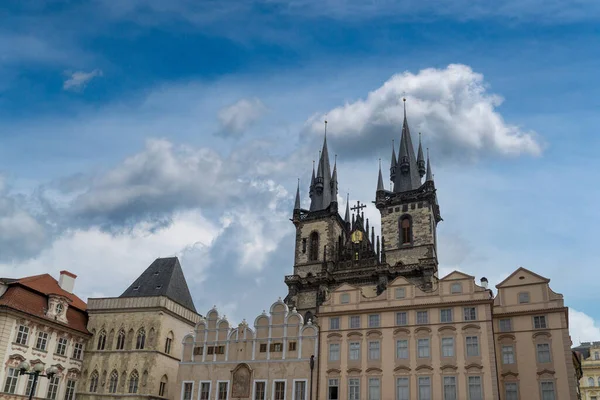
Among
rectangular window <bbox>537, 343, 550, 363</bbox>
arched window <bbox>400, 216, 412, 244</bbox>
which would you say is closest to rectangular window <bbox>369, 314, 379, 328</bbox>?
rectangular window <bbox>537, 343, 550, 363</bbox>

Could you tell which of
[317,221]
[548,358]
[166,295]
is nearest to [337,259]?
[317,221]

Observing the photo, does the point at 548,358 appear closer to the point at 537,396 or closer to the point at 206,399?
the point at 537,396

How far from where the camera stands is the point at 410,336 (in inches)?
1553

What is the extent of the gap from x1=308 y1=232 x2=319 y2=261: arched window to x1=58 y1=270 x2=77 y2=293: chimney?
93.3 ft

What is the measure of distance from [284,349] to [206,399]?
23.5ft

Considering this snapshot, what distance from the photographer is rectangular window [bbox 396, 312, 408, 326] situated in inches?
1579

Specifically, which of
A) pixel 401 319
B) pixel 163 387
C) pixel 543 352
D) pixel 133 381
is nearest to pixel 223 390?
pixel 163 387

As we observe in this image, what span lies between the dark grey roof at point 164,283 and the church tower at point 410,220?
24.1 meters

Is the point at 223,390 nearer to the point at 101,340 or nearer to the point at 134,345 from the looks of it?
the point at 134,345

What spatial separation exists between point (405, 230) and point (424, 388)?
3075 cm

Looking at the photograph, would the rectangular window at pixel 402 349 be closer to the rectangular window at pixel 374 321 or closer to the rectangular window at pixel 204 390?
the rectangular window at pixel 374 321

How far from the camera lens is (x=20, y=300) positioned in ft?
145

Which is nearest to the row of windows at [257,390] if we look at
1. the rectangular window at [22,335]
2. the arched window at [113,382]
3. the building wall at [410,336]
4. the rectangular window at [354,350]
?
the building wall at [410,336]

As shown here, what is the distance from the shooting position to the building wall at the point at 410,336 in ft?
122
